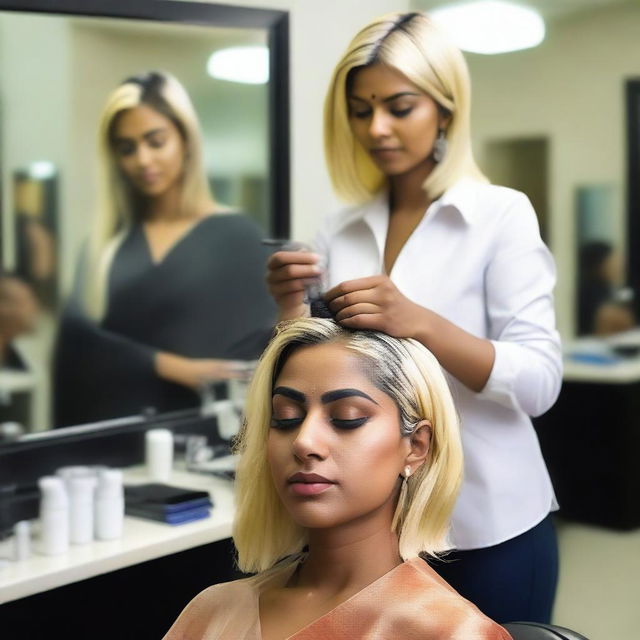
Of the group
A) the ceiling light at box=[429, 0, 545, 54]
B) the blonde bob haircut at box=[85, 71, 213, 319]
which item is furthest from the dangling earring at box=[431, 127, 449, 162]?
the ceiling light at box=[429, 0, 545, 54]

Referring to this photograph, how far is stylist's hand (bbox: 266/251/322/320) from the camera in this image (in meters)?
1.63

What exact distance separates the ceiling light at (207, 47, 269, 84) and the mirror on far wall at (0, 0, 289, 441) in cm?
2

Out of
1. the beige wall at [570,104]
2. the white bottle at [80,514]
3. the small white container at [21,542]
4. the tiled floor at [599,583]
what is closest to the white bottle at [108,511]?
the white bottle at [80,514]

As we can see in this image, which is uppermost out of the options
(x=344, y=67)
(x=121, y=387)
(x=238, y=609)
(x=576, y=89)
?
(x=576, y=89)

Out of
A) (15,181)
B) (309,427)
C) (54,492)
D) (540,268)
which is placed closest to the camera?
(309,427)

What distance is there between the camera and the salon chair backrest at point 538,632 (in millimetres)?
1258

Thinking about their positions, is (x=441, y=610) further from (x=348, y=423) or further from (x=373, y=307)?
(x=373, y=307)

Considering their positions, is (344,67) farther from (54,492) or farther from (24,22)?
(54,492)

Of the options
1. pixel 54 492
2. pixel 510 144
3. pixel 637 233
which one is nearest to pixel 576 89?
pixel 510 144

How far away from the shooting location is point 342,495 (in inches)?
50.1

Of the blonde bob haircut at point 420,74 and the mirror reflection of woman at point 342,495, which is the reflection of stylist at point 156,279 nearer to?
the blonde bob haircut at point 420,74

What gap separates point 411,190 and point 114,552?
37.1 inches

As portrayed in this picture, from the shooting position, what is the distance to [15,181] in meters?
2.21

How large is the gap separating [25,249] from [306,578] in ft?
Result: 3.94
